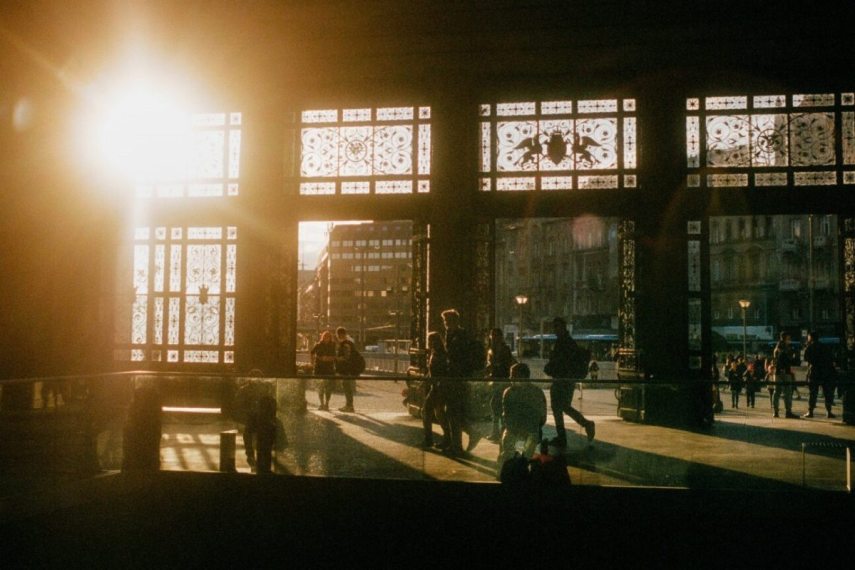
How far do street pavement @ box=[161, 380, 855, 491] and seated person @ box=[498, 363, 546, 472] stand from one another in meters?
0.12

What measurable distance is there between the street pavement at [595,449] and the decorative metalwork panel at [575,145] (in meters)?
5.21

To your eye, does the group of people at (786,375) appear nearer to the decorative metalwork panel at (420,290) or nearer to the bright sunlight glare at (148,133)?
the decorative metalwork panel at (420,290)

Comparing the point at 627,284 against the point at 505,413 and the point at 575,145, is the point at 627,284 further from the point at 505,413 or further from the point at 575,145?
the point at 505,413

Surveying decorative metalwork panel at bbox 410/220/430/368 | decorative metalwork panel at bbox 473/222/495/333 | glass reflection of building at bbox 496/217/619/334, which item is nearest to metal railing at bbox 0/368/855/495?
decorative metalwork panel at bbox 473/222/495/333

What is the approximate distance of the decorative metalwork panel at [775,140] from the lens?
12.2m

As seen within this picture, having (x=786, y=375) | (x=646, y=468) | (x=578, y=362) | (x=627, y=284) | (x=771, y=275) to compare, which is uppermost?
(x=771, y=275)

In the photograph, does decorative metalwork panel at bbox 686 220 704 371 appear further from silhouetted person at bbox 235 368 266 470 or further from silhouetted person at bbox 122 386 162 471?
silhouetted person at bbox 122 386 162 471

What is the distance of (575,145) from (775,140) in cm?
293

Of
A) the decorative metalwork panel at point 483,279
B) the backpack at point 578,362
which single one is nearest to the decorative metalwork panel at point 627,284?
the decorative metalwork panel at point 483,279

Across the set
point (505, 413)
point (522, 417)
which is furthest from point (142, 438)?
point (522, 417)

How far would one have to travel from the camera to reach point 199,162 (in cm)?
1360

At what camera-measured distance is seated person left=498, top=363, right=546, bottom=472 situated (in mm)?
8062

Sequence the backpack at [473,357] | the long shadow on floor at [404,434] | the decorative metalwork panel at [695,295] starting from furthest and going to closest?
the decorative metalwork panel at [695,295]
the backpack at [473,357]
the long shadow on floor at [404,434]

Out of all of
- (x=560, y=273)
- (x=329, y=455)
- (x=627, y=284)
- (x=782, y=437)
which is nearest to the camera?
(x=782, y=437)
